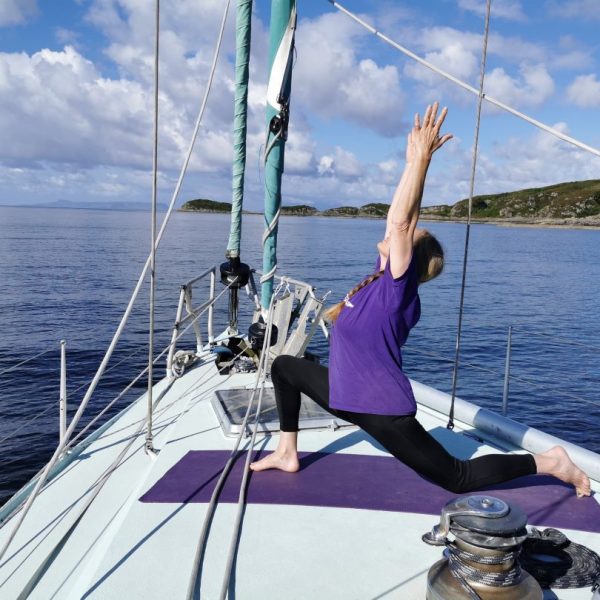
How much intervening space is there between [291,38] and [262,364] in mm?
3315

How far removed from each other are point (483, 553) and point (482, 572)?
9 cm

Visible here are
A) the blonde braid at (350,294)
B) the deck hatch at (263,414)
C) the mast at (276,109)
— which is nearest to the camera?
the blonde braid at (350,294)

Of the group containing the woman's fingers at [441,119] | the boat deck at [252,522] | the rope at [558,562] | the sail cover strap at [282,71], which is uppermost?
the sail cover strap at [282,71]

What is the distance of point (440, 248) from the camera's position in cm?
305

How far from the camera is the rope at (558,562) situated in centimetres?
269

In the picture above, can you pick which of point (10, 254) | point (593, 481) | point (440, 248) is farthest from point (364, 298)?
point (10, 254)

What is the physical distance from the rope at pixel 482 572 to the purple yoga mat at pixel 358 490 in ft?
3.78

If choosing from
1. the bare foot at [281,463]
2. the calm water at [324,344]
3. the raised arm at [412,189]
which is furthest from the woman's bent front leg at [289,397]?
the calm water at [324,344]

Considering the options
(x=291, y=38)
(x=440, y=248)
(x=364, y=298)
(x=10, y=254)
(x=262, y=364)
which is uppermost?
(x=291, y=38)

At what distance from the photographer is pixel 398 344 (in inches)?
120

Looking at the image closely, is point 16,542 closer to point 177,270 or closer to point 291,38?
point 291,38

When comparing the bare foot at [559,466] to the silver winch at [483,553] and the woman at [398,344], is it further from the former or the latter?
the silver winch at [483,553]

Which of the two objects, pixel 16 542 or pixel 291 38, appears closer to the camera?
pixel 16 542

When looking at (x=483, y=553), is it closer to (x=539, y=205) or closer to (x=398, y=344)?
(x=398, y=344)
